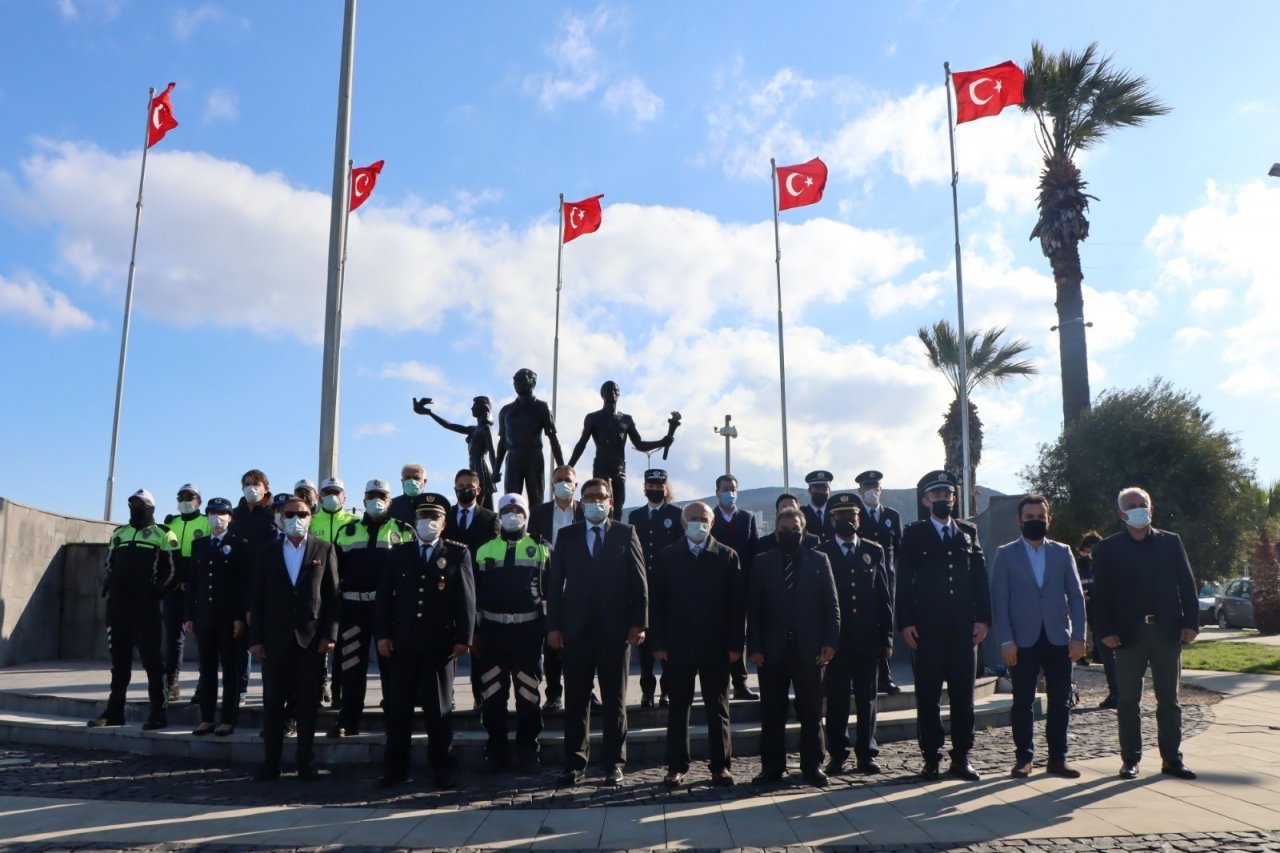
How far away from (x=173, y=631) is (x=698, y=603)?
18.5 ft

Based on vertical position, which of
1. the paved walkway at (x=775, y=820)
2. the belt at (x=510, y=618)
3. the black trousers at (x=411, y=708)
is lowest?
the paved walkway at (x=775, y=820)

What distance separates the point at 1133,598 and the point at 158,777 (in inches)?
297

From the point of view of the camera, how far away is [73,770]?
7789 mm

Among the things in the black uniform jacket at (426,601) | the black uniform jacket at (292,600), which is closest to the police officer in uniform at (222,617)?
the black uniform jacket at (292,600)

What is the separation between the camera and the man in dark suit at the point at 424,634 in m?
7.15

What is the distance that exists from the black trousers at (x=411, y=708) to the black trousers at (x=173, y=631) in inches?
129

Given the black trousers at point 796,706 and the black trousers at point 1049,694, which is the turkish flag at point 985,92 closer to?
the black trousers at point 1049,694

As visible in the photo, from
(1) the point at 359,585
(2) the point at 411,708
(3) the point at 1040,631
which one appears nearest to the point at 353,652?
(1) the point at 359,585

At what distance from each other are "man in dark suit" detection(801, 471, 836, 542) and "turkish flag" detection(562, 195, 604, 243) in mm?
18926

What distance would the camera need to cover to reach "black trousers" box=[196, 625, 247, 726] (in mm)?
8273

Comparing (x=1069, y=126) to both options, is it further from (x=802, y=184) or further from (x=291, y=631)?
(x=291, y=631)

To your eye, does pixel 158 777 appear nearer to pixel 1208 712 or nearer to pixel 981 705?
pixel 981 705

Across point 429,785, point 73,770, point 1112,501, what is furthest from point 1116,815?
point 1112,501

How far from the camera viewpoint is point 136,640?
879 centimetres
